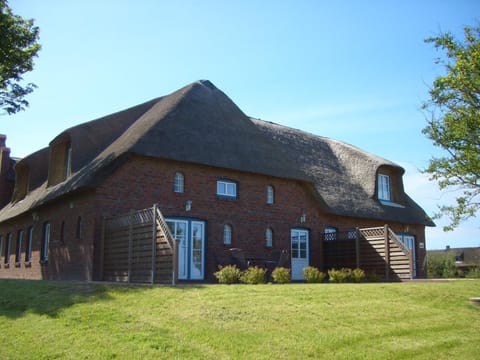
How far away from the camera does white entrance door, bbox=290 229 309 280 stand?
72.0 ft

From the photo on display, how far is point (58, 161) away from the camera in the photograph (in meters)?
21.1

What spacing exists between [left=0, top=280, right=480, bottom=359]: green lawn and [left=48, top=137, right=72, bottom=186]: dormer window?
9028mm

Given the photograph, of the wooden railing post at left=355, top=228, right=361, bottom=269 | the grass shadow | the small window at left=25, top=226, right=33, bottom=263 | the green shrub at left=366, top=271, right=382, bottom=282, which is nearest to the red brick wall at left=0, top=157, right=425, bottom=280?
the small window at left=25, top=226, right=33, bottom=263

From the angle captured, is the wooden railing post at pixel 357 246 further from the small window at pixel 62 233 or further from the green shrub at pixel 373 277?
the small window at pixel 62 233

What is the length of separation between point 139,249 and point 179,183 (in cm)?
457

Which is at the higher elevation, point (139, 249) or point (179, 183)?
point (179, 183)

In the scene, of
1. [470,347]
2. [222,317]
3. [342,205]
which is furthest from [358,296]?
[342,205]

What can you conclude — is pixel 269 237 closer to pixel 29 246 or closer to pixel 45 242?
pixel 45 242

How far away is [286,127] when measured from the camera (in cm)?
2797

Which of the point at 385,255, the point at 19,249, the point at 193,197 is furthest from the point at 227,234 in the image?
the point at 19,249

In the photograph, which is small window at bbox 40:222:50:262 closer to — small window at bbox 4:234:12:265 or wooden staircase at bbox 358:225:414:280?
small window at bbox 4:234:12:265

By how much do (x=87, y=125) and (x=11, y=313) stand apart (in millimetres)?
11269

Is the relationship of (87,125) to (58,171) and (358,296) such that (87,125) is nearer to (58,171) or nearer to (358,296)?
(58,171)

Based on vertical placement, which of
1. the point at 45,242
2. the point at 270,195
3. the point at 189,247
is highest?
the point at 270,195
